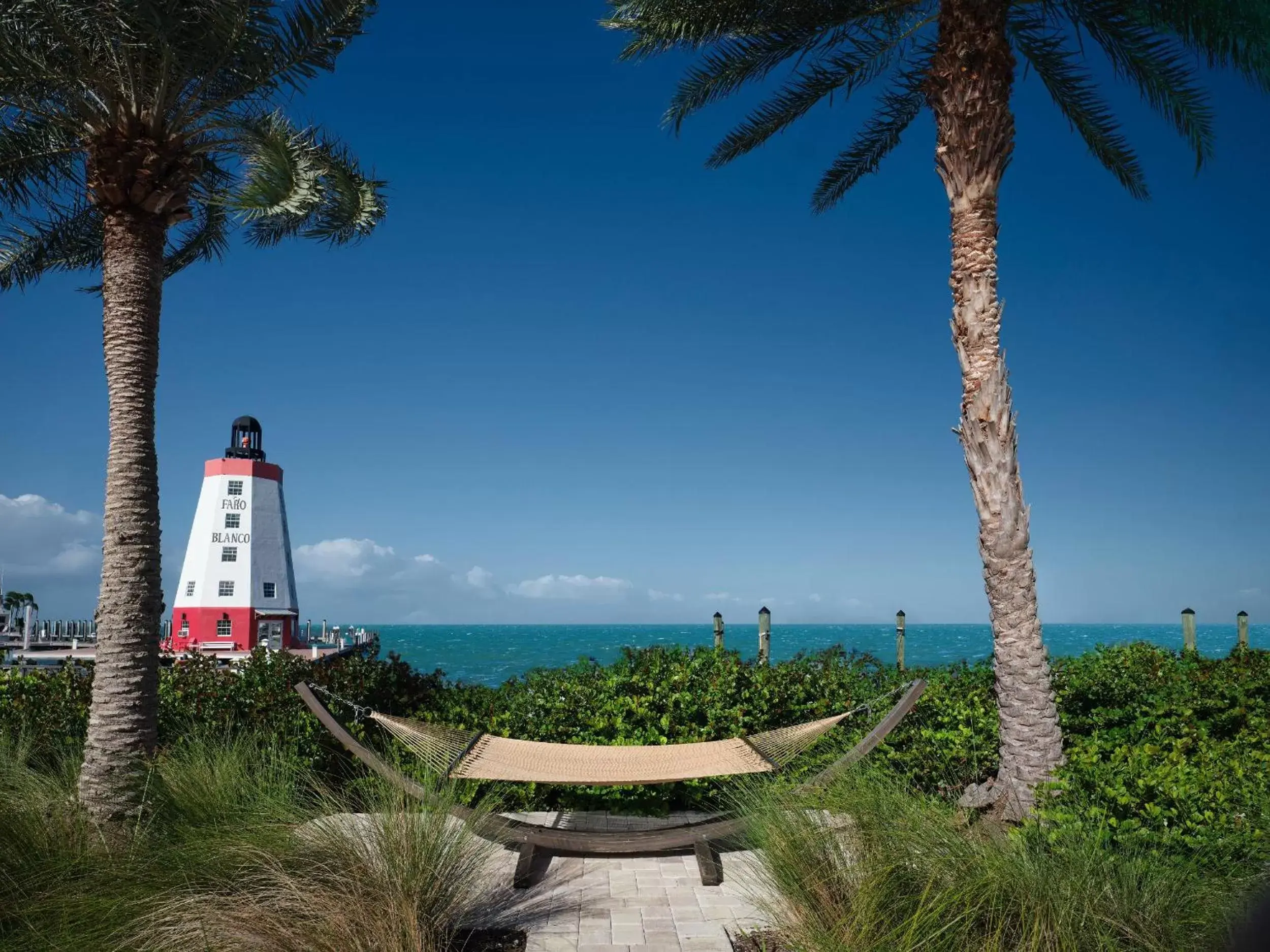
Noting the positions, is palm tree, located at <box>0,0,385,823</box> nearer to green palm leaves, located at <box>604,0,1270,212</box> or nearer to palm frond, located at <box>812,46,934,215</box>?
green palm leaves, located at <box>604,0,1270,212</box>

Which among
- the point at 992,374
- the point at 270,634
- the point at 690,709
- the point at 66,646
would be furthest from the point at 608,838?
the point at 66,646

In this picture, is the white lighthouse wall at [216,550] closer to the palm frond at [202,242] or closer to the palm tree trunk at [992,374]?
the palm frond at [202,242]

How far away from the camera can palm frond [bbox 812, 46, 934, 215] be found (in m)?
7.67

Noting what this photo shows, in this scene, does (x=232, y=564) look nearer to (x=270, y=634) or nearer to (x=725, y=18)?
(x=270, y=634)

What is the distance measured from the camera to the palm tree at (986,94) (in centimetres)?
538

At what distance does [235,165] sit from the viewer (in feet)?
23.2

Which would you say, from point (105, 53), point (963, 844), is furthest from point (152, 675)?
point (963, 844)

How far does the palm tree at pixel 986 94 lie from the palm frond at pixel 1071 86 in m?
0.01

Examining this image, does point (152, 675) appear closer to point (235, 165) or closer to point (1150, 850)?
point (235, 165)

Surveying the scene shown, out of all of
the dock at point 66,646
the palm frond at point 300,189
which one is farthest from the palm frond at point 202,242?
the dock at point 66,646

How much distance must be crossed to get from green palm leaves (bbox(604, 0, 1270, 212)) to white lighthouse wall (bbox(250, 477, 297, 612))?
64.2 feet

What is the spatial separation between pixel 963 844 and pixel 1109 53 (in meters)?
6.35

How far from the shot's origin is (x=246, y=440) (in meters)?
24.7

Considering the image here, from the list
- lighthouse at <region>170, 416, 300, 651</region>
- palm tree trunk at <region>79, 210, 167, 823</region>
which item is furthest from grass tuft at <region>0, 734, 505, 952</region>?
lighthouse at <region>170, 416, 300, 651</region>
